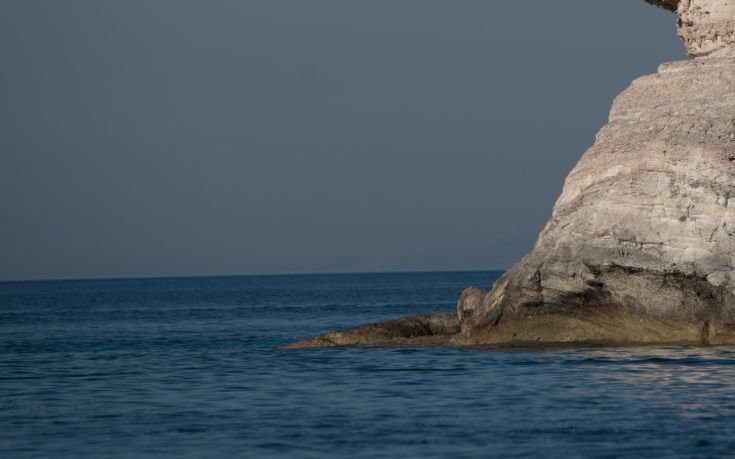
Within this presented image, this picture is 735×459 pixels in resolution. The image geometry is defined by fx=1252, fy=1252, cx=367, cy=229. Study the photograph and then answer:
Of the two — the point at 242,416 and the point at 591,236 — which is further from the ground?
the point at 591,236

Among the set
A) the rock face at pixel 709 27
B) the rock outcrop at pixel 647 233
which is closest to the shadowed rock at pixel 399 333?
the rock outcrop at pixel 647 233

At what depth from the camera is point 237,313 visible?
7519cm

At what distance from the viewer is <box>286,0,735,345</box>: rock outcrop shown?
1191 inches

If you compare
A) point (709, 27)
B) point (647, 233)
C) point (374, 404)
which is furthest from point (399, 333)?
point (374, 404)

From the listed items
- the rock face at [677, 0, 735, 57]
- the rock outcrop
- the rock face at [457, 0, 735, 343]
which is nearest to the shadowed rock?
the rock outcrop

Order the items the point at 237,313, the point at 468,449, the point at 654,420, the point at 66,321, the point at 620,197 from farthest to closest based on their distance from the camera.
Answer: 1. the point at 237,313
2. the point at 66,321
3. the point at 620,197
4. the point at 654,420
5. the point at 468,449

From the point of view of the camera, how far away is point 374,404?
2355 cm

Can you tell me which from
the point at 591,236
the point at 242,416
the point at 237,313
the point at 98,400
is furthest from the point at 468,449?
the point at 237,313

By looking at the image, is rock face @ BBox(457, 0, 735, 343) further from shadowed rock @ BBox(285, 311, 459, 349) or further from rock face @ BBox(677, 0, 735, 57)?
shadowed rock @ BBox(285, 311, 459, 349)

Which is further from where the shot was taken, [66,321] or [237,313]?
[237,313]

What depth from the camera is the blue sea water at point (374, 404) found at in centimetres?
1886

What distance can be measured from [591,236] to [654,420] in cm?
1141

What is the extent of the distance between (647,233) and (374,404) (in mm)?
10267

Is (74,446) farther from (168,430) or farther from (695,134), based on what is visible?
(695,134)
